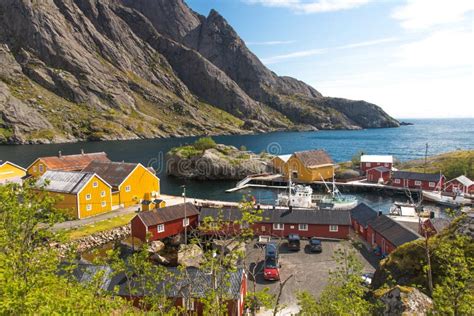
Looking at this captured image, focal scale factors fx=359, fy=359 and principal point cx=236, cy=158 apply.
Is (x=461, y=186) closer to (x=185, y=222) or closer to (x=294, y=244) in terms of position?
(x=294, y=244)

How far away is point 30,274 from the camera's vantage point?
10.4 m

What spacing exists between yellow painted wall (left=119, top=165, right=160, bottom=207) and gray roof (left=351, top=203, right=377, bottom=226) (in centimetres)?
3002

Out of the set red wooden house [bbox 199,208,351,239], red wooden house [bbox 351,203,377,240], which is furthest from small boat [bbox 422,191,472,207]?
red wooden house [bbox 199,208,351,239]

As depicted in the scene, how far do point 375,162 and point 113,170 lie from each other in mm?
56477

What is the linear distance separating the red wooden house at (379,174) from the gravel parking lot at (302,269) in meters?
40.9

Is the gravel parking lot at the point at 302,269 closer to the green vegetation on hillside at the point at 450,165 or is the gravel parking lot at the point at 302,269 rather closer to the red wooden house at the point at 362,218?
the red wooden house at the point at 362,218

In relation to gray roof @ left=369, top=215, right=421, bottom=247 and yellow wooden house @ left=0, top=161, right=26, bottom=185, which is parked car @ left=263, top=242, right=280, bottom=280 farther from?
yellow wooden house @ left=0, top=161, right=26, bottom=185

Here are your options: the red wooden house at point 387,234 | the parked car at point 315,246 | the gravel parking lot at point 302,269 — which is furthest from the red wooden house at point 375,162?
the parked car at point 315,246

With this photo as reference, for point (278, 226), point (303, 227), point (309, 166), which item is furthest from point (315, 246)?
point (309, 166)

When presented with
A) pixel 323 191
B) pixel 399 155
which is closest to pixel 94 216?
pixel 323 191

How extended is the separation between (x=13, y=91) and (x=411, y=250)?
188671 millimetres

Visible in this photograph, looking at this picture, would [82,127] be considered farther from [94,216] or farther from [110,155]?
[94,216]

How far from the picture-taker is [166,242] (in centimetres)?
4144

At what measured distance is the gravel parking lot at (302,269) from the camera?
27250 mm
